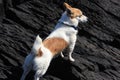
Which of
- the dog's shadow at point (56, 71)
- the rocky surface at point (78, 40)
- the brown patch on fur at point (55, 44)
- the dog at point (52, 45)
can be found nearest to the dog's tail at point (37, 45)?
the dog at point (52, 45)

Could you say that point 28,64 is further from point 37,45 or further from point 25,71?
point 37,45

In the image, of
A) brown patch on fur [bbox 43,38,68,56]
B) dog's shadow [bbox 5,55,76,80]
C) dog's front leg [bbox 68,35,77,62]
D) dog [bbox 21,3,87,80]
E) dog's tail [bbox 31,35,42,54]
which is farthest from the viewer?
dog's front leg [bbox 68,35,77,62]

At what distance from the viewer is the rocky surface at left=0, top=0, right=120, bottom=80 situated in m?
11.4

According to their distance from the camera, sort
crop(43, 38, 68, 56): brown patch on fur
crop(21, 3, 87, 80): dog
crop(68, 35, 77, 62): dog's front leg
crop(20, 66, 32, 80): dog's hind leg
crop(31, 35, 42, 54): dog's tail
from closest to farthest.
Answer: crop(31, 35, 42, 54): dog's tail < crop(21, 3, 87, 80): dog < crop(20, 66, 32, 80): dog's hind leg < crop(43, 38, 68, 56): brown patch on fur < crop(68, 35, 77, 62): dog's front leg

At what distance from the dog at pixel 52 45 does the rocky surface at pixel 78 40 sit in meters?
0.57

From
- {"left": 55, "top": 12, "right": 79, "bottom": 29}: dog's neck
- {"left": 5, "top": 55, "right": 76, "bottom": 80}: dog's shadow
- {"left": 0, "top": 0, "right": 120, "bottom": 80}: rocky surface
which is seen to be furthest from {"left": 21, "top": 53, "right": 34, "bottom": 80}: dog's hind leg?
{"left": 55, "top": 12, "right": 79, "bottom": 29}: dog's neck

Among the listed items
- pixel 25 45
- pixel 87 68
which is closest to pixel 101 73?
pixel 87 68

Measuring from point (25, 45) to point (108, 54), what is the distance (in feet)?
8.77

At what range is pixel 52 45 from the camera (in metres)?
10.6

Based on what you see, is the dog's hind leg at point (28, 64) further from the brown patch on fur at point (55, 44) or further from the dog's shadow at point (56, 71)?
the dog's shadow at point (56, 71)

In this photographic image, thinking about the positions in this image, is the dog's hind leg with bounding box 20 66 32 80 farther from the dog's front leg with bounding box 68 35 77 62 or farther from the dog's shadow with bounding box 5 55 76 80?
the dog's front leg with bounding box 68 35 77 62

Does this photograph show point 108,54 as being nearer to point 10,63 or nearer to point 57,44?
point 57,44

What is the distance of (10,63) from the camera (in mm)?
11508

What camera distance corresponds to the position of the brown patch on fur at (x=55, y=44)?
34.7 ft
